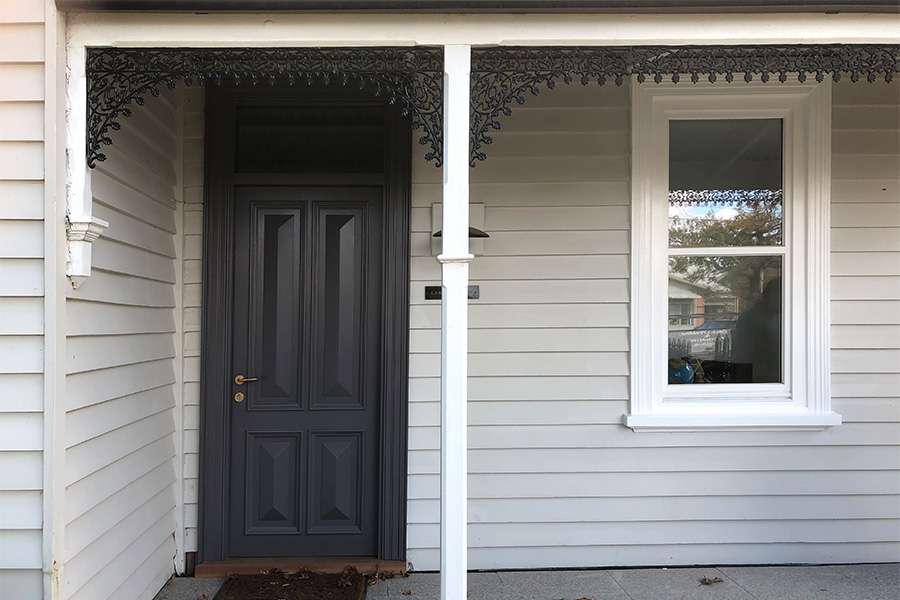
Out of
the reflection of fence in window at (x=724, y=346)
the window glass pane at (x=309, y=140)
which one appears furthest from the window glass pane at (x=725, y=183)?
the window glass pane at (x=309, y=140)

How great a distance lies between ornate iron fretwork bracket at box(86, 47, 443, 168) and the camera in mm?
2396

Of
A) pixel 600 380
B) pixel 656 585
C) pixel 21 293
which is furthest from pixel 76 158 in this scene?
pixel 656 585

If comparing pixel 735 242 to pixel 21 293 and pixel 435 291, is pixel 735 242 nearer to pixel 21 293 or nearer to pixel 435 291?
pixel 435 291

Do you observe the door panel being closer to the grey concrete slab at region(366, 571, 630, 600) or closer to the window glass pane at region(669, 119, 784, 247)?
the grey concrete slab at region(366, 571, 630, 600)

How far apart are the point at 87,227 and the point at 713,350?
309 centimetres

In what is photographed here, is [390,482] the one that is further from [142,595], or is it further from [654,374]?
[654,374]

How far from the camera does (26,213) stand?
2.33 metres

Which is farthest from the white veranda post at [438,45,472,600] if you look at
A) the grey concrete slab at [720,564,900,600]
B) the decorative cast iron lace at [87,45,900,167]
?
the grey concrete slab at [720,564,900,600]

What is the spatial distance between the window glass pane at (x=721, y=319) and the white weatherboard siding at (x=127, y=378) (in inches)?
106

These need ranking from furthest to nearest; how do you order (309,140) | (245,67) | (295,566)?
(309,140) → (295,566) → (245,67)

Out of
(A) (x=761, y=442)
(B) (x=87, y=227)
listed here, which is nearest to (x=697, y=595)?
(A) (x=761, y=442)

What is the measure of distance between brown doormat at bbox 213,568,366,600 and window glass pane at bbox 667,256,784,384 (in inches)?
79.6

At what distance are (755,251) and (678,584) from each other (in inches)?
71.4

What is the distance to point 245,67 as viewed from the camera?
2.44 metres
